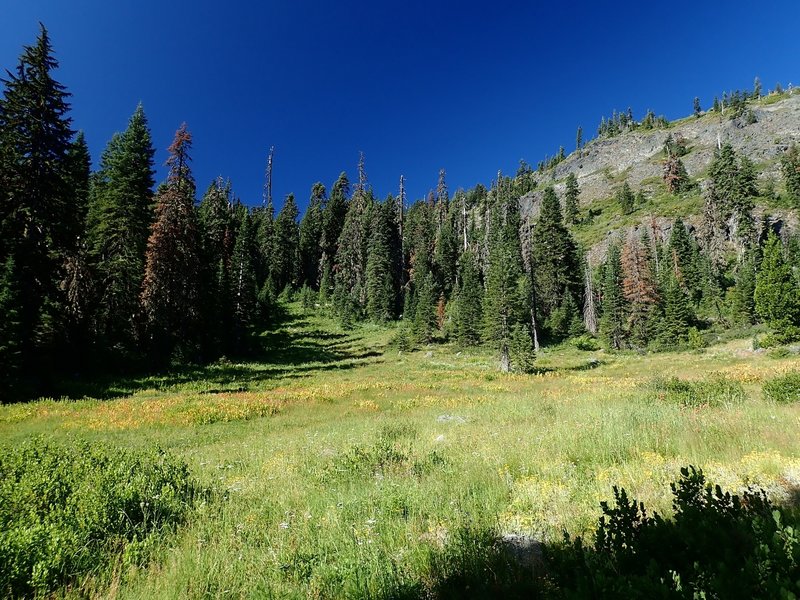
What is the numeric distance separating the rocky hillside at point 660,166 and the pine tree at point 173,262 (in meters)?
63.8

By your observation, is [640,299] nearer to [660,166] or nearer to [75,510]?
[75,510]

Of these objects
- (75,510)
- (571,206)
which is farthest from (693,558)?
(571,206)

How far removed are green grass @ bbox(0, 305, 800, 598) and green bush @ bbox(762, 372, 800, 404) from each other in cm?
38

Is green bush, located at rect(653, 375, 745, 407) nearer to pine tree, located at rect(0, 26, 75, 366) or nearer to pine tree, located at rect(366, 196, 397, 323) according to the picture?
pine tree, located at rect(0, 26, 75, 366)

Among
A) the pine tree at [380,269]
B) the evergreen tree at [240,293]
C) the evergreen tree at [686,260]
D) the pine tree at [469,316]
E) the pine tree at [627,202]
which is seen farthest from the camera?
the pine tree at [627,202]

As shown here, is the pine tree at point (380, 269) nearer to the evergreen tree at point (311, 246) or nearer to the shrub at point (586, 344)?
the evergreen tree at point (311, 246)

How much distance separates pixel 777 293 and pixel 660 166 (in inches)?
4488

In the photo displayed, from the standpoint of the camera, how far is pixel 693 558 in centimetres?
287

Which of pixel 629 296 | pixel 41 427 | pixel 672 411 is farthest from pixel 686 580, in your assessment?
pixel 629 296

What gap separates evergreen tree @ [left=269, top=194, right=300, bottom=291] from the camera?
284 feet

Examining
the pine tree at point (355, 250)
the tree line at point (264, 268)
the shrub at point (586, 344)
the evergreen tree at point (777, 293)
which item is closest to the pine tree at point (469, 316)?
the tree line at point (264, 268)

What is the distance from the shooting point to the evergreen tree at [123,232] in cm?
3284

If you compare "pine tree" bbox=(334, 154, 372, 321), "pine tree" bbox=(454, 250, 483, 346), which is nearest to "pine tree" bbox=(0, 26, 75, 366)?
"pine tree" bbox=(454, 250, 483, 346)

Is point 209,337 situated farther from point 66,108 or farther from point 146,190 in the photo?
point 66,108
